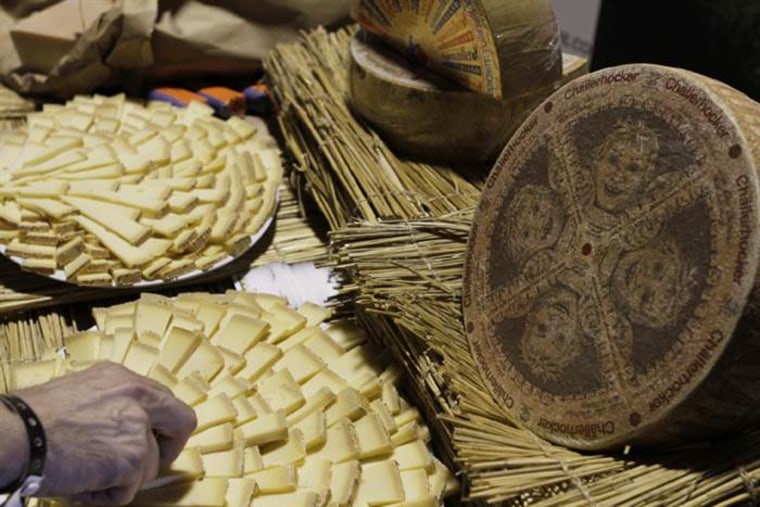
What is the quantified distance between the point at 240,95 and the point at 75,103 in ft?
1.54

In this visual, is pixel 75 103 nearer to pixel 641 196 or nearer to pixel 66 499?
pixel 66 499

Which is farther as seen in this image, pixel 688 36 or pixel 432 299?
pixel 688 36

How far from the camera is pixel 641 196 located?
1.19 meters

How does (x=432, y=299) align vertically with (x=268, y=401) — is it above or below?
above

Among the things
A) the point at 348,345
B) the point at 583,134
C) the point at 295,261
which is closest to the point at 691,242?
the point at 583,134

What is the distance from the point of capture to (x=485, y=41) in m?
1.75

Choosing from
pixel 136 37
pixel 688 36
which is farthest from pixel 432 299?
pixel 688 36

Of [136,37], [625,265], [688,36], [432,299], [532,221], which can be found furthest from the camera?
[688,36]

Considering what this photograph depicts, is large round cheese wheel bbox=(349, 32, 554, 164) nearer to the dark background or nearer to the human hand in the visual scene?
the human hand

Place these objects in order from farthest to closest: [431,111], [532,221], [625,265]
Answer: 1. [431,111]
2. [532,221]
3. [625,265]

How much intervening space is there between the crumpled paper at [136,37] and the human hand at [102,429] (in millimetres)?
1433

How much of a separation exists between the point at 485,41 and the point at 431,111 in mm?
207

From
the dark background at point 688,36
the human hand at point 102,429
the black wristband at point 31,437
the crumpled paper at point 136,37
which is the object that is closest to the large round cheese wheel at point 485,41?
the crumpled paper at point 136,37

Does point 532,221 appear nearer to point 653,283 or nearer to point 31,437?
point 653,283
